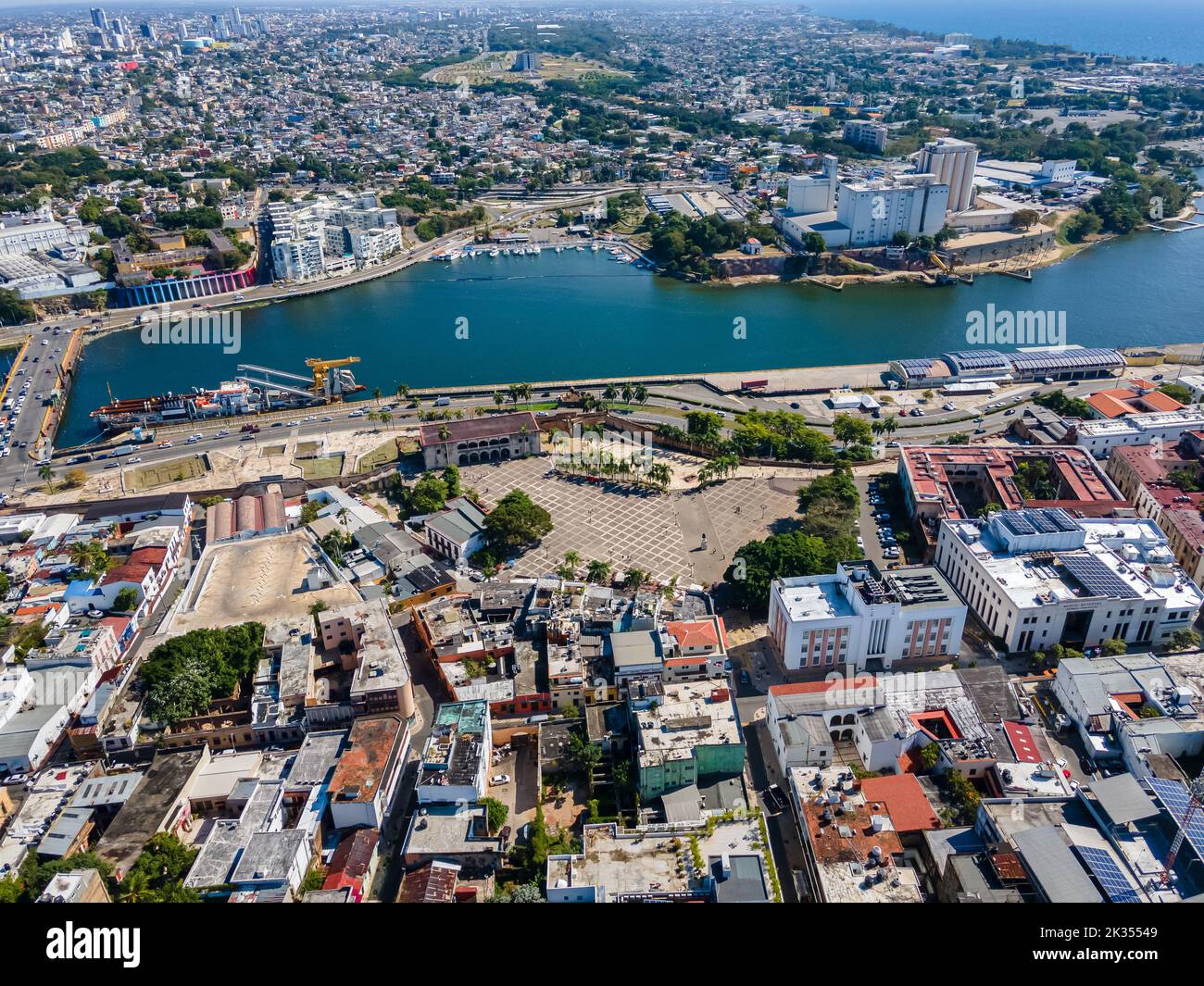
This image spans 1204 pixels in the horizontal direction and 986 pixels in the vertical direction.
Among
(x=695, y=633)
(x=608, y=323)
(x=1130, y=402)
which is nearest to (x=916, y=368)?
(x=1130, y=402)

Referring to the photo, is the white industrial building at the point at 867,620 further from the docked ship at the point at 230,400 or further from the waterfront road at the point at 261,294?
the waterfront road at the point at 261,294

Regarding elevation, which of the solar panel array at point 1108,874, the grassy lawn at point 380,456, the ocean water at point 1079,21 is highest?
the ocean water at point 1079,21

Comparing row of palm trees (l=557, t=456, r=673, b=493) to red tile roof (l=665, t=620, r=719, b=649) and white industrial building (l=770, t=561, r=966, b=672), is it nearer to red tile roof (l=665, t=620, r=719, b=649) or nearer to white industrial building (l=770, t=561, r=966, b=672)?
white industrial building (l=770, t=561, r=966, b=672)

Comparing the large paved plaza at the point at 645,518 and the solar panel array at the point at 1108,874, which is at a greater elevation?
the solar panel array at the point at 1108,874

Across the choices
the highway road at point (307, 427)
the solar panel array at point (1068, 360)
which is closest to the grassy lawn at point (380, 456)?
the highway road at point (307, 427)

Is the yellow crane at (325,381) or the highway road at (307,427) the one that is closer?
the highway road at (307,427)

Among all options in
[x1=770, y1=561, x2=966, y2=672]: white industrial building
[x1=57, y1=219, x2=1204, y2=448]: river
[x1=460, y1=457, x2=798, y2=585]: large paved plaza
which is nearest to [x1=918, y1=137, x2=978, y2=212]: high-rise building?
[x1=57, y1=219, x2=1204, y2=448]: river

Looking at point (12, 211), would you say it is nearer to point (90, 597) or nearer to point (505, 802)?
point (90, 597)
